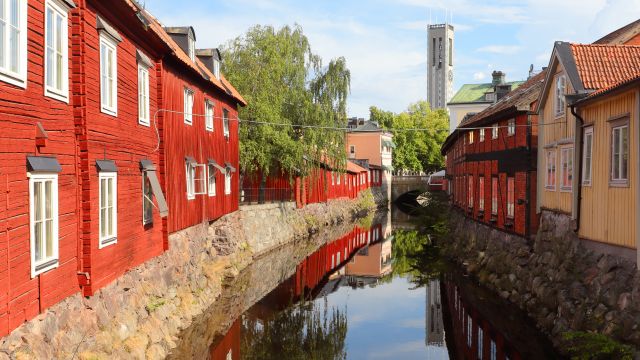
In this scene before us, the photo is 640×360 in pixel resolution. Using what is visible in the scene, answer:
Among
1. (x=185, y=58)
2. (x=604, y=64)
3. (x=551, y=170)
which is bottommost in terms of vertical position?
(x=551, y=170)

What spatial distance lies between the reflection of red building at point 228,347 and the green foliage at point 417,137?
72781 millimetres

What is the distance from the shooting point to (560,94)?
18734 millimetres

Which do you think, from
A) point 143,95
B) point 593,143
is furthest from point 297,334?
point 593,143

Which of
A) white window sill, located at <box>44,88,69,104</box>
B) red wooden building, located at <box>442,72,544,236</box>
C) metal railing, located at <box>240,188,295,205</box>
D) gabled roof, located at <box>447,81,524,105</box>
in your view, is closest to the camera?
white window sill, located at <box>44,88,69,104</box>

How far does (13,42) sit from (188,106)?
1179 cm

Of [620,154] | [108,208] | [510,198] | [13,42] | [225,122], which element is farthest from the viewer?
[225,122]

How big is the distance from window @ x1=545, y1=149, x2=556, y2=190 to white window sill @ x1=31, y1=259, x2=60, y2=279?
49.4 feet

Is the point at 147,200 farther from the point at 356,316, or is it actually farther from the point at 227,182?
the point at 227,182

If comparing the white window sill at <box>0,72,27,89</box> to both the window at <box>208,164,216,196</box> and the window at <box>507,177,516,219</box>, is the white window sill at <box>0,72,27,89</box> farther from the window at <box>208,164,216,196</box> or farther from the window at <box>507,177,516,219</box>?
the window at <box>507,177,516,219</box>

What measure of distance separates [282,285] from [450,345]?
8893 mm

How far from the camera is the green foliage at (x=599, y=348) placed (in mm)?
11070

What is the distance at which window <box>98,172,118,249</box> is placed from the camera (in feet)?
40.0

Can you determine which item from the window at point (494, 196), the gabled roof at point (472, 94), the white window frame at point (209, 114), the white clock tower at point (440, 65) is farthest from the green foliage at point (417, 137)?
the white clock tower at point (440, 65)

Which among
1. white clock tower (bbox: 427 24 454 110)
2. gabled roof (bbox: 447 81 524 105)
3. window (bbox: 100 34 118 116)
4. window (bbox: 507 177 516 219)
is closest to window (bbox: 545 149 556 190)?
window (bbox: 507 177 516 219)
